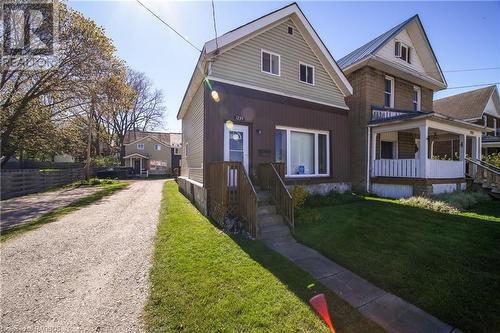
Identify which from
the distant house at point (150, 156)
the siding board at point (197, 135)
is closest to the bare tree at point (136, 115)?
the distant house at point (150, 156)

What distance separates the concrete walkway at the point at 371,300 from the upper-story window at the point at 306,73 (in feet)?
26.4

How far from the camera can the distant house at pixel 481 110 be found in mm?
21047

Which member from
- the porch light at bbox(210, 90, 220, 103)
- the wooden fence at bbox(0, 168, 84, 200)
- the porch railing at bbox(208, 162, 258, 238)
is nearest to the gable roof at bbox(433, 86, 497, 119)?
the porch light at bbox(210, 90, 220, 103)

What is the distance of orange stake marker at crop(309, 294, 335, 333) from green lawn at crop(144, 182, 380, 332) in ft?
0.25

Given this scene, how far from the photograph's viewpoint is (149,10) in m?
7.29

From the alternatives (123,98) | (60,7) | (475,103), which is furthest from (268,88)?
(475,103)

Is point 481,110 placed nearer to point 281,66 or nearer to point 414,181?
point 414,181

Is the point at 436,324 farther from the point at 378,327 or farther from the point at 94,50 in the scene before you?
the point at 94,50

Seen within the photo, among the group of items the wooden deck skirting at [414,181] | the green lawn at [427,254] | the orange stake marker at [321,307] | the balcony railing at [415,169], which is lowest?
the orange stake marker at [321,307]

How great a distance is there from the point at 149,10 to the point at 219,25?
210cm

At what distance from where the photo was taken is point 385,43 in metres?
12.7

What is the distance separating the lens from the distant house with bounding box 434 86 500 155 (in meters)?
21.0

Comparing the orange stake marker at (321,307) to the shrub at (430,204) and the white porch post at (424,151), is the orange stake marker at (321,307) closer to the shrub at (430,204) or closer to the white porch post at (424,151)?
the shrub at (430,204)

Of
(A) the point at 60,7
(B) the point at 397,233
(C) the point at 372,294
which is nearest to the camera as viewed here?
(C) the point at 372,294
